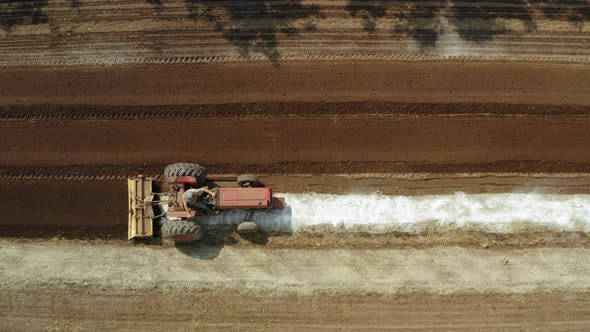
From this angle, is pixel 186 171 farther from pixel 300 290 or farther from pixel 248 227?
pixel 300 290

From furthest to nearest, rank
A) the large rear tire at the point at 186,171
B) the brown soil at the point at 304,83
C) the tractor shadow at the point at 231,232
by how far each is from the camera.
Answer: the brown soil at the point at 304,83, the tractor shadow at the point at 231,232, the large rear tire at the point at 186,171

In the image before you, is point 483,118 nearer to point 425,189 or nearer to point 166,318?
point 425,189

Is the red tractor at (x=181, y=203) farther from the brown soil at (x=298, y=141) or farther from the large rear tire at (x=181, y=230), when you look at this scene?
the brown soil at (x=298, y=141)

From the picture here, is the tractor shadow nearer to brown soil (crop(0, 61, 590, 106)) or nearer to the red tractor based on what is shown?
the red tractor

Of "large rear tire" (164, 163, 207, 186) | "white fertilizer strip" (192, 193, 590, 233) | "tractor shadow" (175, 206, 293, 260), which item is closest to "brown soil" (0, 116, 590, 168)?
"large rear tire" (164, 163, 207, 186)

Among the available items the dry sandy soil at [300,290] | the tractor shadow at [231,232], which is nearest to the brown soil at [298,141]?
the tractor shadow at [231,232]
